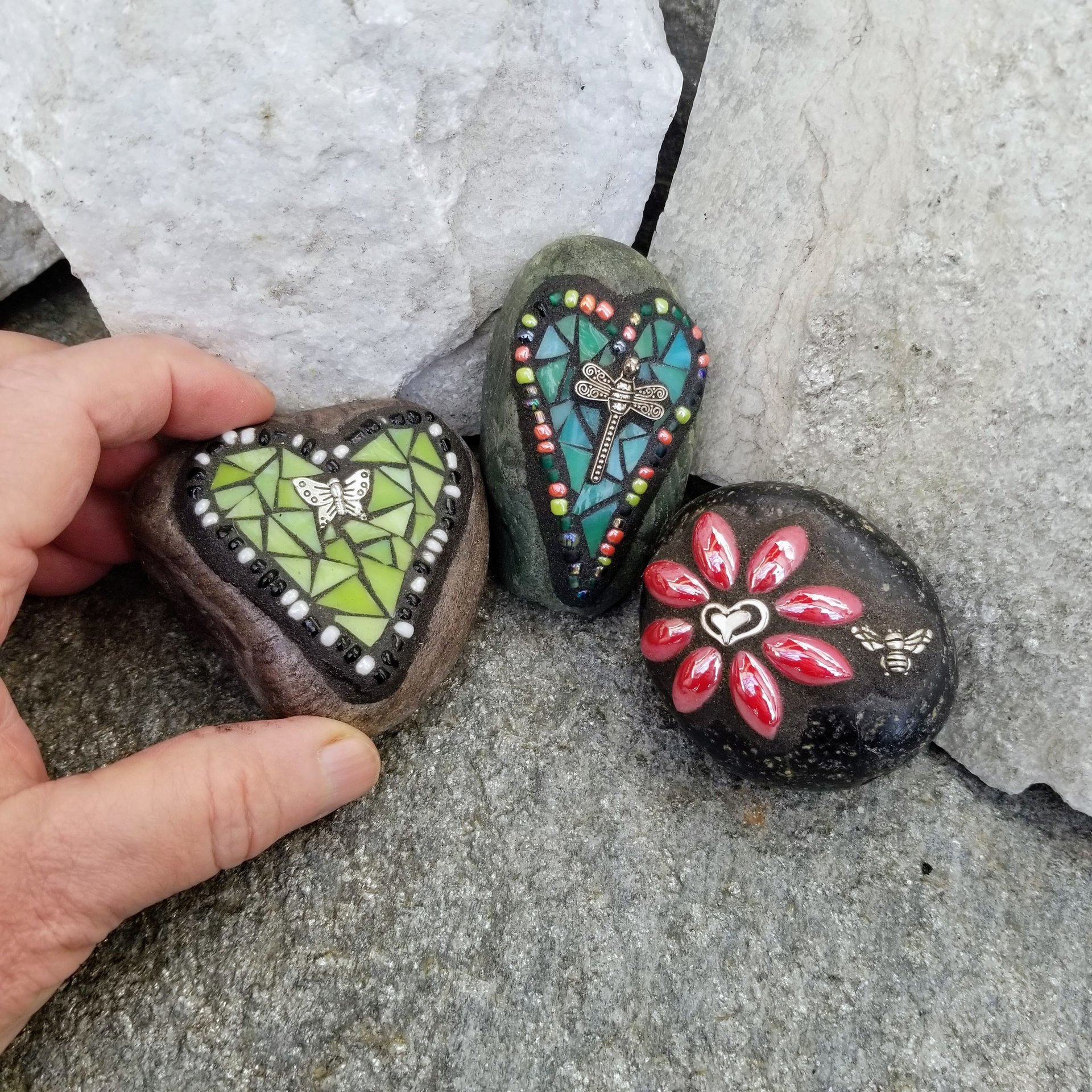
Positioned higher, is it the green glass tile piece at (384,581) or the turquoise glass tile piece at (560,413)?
the turquoise glass tile piece at (560,413)

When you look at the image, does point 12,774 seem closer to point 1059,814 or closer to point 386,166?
point 386,166

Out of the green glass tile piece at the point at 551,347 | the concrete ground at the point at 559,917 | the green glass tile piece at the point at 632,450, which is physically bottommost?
the concrete ground at the point at 559,917

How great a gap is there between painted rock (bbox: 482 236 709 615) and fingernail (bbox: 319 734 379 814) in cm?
36

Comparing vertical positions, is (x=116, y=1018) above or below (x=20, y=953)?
below

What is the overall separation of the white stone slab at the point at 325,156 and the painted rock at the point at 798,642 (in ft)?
1.68

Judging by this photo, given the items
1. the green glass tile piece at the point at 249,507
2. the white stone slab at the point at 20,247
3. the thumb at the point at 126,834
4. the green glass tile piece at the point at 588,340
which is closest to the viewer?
the thumb at the point at 126,834

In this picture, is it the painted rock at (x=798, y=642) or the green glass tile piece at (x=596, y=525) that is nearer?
the painted rock at (x=798, y=642)

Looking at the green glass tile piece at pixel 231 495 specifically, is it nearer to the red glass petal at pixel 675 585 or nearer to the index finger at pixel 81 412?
the index finger at pixel 81 412

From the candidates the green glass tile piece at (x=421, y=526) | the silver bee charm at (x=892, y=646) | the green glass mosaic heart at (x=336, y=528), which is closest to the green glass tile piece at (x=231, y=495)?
the green glass mosaic heart at (x=336, y=528)

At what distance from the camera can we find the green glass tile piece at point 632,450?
1.20 metres

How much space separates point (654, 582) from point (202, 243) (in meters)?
0.72

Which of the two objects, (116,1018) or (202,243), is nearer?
(116,1018)

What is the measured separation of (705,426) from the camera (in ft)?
4.44

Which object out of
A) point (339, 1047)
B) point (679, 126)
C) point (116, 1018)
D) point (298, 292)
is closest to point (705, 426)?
point (679, 126)
